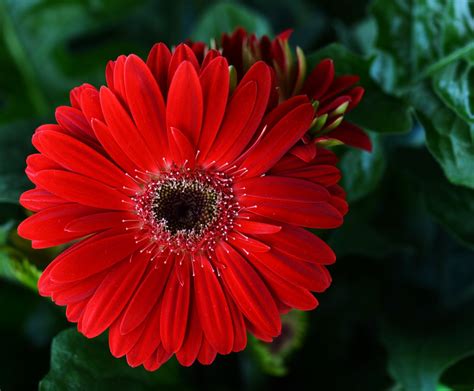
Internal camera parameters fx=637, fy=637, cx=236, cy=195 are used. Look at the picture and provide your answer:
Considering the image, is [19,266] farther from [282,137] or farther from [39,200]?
[282,137]

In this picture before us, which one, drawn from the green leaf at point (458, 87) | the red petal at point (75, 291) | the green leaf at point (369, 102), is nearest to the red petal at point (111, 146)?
the red petal at point (75, 291)

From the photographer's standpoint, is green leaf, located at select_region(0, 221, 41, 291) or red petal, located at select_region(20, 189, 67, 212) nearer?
red petal, located at select_region(20, 189, 67, 212)

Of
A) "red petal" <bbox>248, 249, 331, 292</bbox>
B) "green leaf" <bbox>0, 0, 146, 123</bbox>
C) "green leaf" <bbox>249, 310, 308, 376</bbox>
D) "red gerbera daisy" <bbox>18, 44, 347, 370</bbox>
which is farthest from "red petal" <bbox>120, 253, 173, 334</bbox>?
"green leaf" <bbox>0, 0, 146, 123</bbox>

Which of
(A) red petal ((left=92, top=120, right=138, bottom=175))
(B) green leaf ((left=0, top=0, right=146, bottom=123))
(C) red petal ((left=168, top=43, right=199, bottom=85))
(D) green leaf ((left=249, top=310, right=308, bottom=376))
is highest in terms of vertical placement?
(B) green leaf ((left=0, top=0, right=146, bottom=123))

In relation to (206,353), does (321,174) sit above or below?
above

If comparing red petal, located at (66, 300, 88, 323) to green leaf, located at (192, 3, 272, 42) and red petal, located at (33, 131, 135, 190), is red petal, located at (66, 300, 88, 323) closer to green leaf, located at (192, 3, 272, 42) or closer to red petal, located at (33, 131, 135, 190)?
red petal, located at (33, 131, 135, 190)

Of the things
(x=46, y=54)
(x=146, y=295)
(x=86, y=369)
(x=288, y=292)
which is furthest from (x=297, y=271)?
(x=46, y=54)

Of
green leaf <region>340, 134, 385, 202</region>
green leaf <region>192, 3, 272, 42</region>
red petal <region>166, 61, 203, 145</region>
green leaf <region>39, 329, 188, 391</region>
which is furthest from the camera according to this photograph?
green leaf <region>192, 3, 272, 42</region>

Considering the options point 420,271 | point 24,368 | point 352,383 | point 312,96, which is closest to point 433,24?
point 312,96
